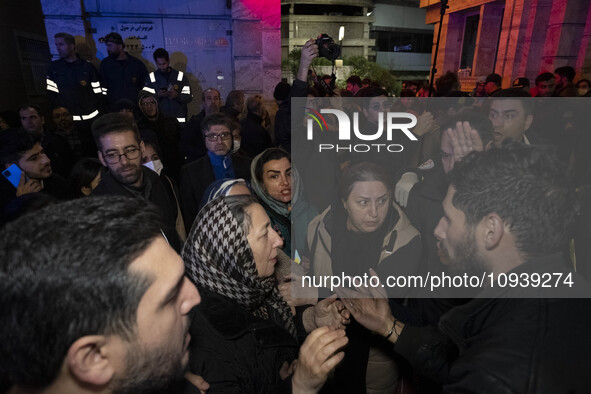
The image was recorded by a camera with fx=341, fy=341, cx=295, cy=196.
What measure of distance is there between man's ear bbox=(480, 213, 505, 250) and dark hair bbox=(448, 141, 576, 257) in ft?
0.05

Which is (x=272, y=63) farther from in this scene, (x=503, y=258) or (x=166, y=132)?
(x=503, y=258)

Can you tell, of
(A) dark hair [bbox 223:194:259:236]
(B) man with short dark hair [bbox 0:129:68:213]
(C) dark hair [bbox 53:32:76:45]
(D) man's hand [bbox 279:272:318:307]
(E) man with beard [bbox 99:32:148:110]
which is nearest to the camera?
(A) dark hair [bbox 223:194:259:236]

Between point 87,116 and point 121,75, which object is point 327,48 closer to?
point 121,75

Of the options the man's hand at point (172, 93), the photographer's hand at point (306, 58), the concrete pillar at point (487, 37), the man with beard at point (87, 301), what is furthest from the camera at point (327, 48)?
the concrete pillar at point (487, 37)

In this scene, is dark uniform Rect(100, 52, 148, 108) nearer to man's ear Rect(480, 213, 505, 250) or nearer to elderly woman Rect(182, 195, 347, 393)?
elderly woman Rect(182, 195, 347, 393)

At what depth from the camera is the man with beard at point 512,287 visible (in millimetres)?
1002

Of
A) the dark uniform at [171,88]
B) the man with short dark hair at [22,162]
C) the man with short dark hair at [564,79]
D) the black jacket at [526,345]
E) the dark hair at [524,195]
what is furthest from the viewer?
the dark uniform at [171,88]

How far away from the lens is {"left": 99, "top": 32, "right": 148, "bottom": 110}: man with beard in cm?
572

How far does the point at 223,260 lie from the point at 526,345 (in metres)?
1.09

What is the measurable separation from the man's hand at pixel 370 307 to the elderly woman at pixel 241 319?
0.33 m

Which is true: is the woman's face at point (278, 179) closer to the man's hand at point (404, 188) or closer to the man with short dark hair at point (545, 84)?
the man's hand at point (404, 188)

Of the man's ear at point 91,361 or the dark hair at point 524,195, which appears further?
the dark hair at point 524,195

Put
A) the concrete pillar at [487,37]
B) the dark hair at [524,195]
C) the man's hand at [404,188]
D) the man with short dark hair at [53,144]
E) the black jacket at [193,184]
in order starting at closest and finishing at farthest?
the dark hair at [524,195] < the man's hand at [404,188] < the black jacket at [193,184] < the man with short dark hair at [53,144] < the concrete pillar at [487,37]

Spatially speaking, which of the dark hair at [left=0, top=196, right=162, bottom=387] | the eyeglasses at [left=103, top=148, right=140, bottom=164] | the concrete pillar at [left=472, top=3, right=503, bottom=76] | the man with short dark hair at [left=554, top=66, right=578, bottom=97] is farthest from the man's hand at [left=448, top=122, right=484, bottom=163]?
the concrete pillar at [left=472, top=3, right=503, bottom=76]
